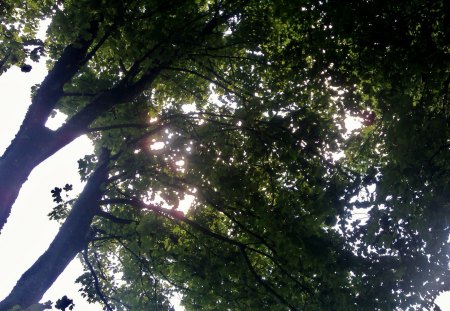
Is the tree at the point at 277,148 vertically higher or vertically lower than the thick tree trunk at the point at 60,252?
higher

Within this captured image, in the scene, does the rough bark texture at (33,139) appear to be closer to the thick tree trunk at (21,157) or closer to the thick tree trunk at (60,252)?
the thick tree trunk at (21,157)

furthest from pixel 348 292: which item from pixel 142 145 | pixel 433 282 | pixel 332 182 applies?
pixel 142 145

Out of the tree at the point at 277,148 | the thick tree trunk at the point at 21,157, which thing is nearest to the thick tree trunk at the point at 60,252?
the tree at the point at 277,148

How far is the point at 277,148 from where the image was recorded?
8328 mm

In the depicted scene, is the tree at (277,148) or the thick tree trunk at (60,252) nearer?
the tree at (277,148)

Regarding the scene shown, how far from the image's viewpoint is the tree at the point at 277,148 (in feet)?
20.1

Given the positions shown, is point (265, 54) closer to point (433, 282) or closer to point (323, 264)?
Result: point (323, 264)

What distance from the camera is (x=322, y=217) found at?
7.13 metres

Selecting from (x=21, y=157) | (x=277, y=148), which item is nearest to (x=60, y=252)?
(x=21, y=157)

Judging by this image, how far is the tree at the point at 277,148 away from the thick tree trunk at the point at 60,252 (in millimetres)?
32

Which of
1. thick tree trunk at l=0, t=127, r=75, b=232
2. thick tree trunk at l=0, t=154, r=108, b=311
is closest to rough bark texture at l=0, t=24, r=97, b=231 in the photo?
thick tree trunk at l=0, t=127, r=75, b=232

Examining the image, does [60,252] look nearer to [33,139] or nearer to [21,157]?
[21,157]

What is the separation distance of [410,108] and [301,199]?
11.3 feet

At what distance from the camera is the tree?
6.12 metres
